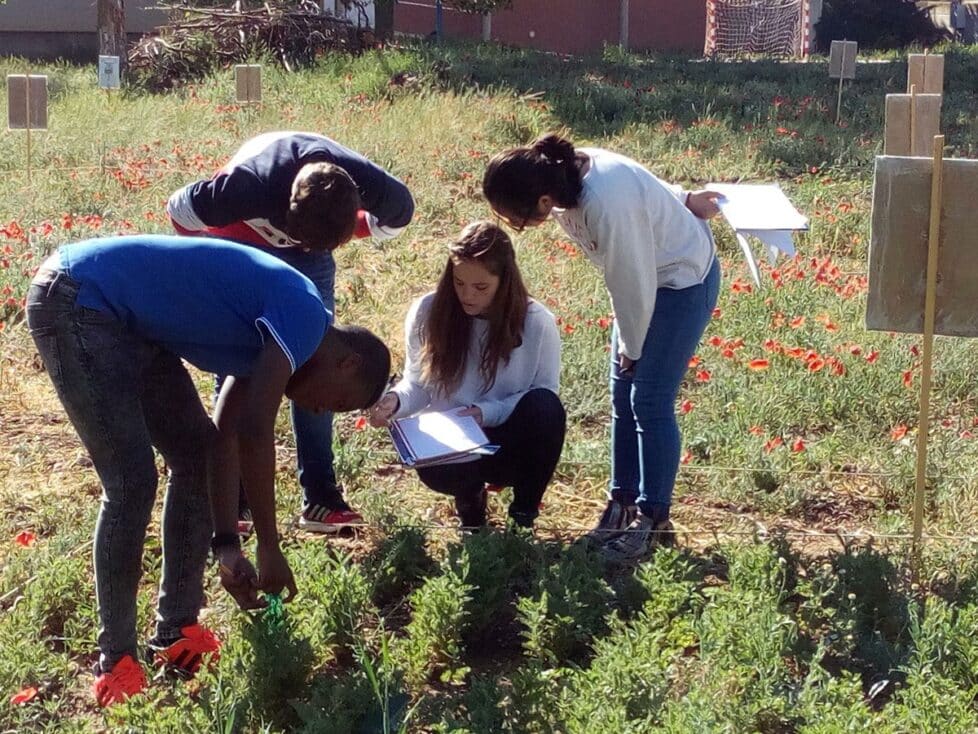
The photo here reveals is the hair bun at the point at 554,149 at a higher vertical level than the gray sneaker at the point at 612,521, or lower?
higher

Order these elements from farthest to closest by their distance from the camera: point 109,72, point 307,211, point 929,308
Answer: point 109,72 → point 929,308 → point 307,211

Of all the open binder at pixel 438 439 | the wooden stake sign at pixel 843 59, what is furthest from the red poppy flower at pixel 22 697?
the wooden stake sign at pixel 843 59

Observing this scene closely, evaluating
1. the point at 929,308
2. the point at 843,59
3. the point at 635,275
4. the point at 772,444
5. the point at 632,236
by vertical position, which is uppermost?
the point at 843,59

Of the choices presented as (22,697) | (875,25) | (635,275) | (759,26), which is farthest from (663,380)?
(759,26)

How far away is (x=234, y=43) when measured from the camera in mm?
18703

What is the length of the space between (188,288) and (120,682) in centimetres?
98

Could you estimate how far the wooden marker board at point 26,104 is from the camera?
10242 millimetres

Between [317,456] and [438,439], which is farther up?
[438,439]

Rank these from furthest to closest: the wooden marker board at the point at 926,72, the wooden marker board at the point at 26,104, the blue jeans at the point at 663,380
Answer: the wooden marker board at the point at 26,104 < the wooden marker board at the point at 926,72 < the blue jeans at the point at 663,380

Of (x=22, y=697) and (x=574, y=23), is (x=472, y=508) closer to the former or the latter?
(x=22, y=697)

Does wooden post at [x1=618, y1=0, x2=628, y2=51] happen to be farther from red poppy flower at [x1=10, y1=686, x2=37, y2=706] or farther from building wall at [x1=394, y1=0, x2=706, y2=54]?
red poppy flower at [x1=10, y1=686, x2=37, y2=706]

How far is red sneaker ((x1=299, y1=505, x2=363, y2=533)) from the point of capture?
446 centimetres

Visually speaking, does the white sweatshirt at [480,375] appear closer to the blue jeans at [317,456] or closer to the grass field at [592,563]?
the blue jeans at [317,456]

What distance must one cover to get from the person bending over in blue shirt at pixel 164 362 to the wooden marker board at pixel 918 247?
1.69m
